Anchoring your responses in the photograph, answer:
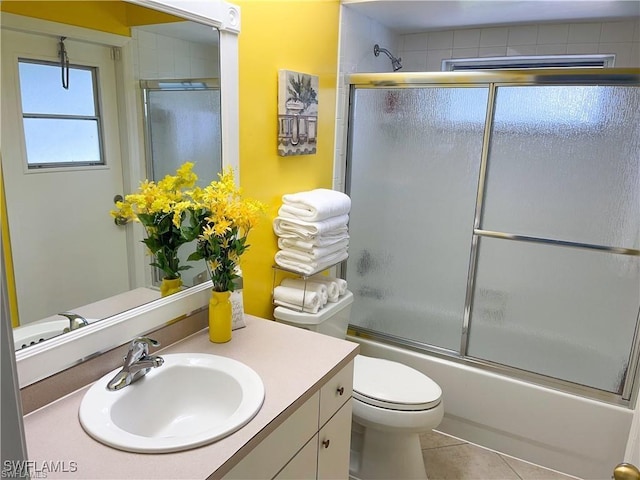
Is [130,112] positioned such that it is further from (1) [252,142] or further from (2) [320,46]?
(2) [320,46]

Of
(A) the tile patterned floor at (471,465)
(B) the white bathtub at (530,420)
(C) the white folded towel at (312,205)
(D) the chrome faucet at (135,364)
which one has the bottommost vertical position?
(A) the tile patterned floor at (471,465)

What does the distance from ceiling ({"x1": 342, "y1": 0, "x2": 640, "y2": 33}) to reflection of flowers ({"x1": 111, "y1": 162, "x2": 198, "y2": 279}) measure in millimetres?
1332

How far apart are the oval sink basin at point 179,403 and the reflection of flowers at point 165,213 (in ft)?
1.03

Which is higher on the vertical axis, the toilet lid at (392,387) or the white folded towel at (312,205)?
the white folded towel at (312,205)

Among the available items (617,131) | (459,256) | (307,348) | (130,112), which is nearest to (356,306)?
(459,256)

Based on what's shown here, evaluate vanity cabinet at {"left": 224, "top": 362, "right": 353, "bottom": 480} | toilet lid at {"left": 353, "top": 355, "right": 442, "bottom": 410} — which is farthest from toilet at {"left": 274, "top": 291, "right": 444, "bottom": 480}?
vanity cabinet at {"left": 224, "top": 362, "right": 353, "bottom": 480}

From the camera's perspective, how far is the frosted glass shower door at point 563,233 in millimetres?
1980

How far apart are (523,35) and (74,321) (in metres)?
2.60

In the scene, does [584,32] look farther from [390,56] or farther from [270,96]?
[270,96]

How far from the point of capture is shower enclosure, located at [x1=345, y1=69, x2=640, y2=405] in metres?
2.00

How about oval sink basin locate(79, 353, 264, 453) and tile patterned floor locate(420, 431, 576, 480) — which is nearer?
oval sink basin locate(79, 353, 264, 453)

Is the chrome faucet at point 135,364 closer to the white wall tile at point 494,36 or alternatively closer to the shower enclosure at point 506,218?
the shower enclosure at point 506,218

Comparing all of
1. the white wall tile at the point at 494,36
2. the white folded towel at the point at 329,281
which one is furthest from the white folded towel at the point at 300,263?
the white wall tile at the point at 494,36

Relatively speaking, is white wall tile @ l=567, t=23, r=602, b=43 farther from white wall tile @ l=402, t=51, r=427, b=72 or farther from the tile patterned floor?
the tile patterned floor
